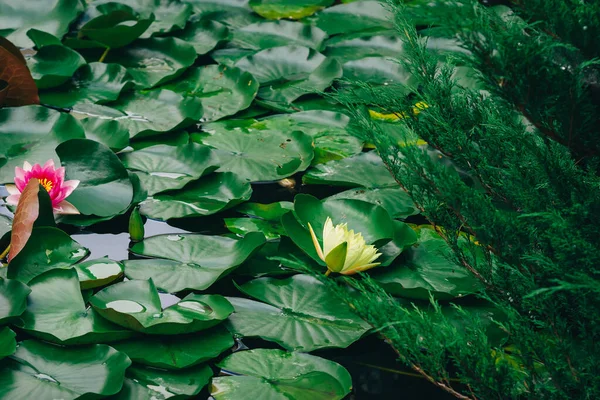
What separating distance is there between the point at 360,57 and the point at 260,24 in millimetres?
517

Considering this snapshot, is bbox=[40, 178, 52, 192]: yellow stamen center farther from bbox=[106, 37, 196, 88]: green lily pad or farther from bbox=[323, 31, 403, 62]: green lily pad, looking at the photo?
bbox=[323, 31, 403, 62]: green lily pad

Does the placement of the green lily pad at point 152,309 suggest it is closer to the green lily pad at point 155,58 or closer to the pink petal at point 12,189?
the pink petal at point 12,189

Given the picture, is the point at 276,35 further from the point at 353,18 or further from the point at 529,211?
the point at 529,211

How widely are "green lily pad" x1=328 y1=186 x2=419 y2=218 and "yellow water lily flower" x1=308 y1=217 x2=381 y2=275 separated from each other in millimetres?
332

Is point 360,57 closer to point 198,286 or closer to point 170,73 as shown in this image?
point 170,73

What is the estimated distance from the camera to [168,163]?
2.40 meters

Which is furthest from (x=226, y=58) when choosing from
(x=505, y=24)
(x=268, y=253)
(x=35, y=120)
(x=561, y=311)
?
(x=561, y=311)

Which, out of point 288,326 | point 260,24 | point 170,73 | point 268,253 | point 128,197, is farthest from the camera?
point 260,24

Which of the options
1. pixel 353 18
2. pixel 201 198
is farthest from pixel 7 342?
pixel 353 18

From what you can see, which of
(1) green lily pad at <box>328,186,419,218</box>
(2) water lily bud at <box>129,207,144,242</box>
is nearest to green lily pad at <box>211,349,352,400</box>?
(2) water lily bud at <box>129,207,144,242</box>

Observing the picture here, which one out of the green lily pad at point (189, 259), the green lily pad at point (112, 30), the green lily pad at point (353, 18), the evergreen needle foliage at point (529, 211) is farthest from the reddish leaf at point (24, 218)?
the green lily pad at point (353, 18)

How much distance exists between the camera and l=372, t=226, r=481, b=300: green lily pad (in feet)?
6.16

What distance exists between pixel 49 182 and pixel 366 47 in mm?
1729

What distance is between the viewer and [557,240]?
1313 mm
